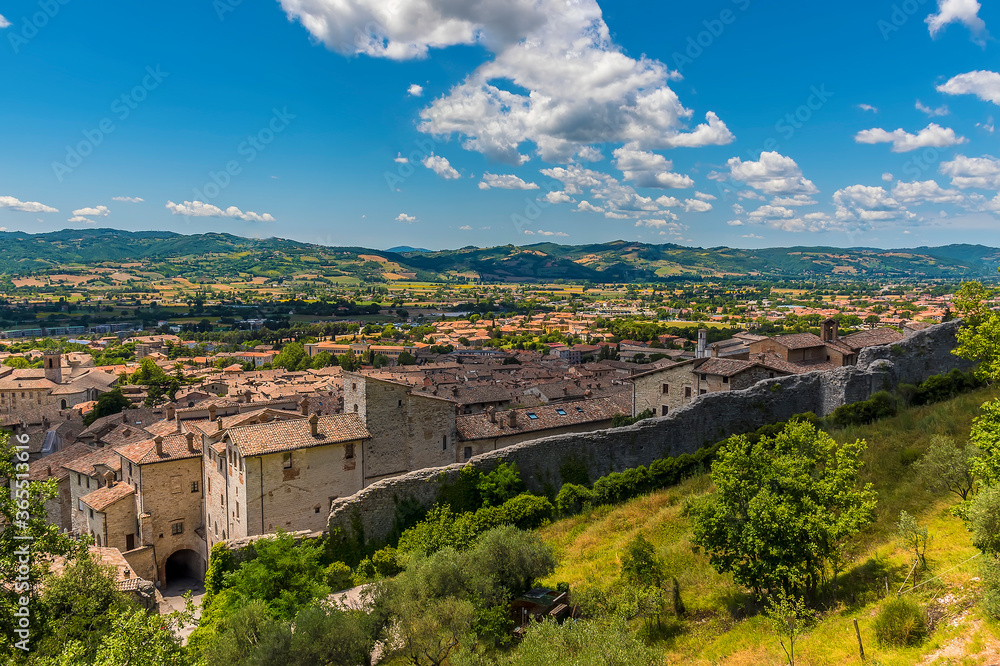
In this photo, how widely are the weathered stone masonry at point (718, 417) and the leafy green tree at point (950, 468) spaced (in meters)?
11.9

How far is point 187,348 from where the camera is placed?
5369 inches

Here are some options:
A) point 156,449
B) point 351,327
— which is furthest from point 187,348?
point 156,449

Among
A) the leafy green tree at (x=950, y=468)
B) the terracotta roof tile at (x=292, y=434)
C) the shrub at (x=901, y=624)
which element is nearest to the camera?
the shrub at (x=901, y=624)

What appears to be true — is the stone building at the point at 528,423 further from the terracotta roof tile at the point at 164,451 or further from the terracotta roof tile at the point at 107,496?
the terracotta roof tile at the point at 107,496

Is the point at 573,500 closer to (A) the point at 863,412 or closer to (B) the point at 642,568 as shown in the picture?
(B) the point at 642,568

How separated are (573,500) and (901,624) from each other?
49.9ft

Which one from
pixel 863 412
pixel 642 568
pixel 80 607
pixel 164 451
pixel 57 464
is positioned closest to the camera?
pixel 80 607

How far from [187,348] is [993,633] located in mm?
147159

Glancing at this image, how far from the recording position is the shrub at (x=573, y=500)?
25406mm

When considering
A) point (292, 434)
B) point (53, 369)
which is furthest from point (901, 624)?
point (53, 369)

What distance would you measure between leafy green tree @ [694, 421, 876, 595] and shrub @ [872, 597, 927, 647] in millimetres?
1465

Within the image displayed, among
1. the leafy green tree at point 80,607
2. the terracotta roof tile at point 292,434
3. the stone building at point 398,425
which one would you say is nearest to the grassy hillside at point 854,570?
the stone building at point 398,425

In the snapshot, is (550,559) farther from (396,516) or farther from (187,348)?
(187,348)

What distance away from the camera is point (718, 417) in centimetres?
2809
